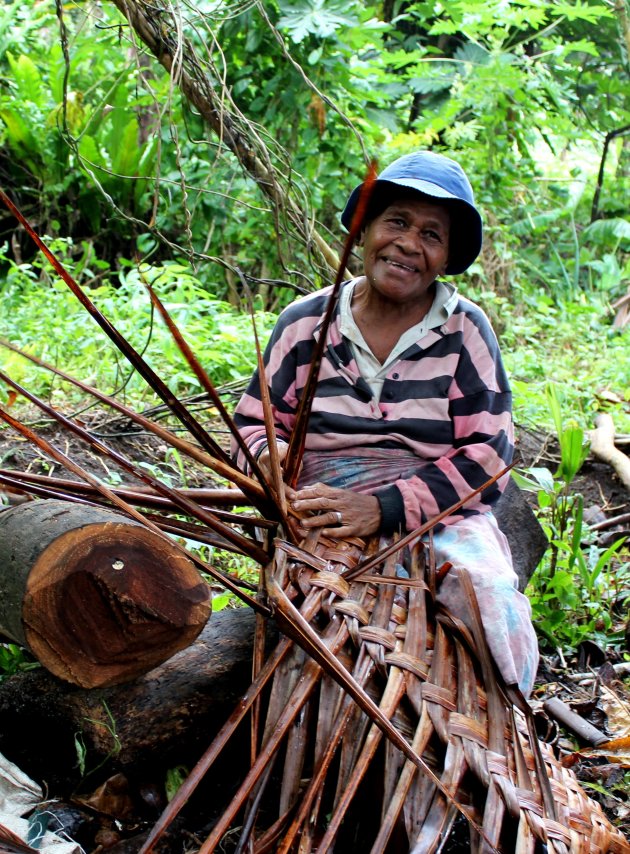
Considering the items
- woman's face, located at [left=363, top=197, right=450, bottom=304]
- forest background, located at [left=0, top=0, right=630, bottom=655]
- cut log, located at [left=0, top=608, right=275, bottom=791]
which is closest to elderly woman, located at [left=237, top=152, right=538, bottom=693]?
woman's face, located at [left=363, top=197, right=450, bottom=304]

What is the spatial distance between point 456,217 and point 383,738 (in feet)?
4.36

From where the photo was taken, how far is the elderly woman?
2039mm

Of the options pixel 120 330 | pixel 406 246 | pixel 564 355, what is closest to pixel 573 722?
pixel 406 246

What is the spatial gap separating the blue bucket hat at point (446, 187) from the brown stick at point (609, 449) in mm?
2134

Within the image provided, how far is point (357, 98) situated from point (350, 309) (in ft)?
12.1

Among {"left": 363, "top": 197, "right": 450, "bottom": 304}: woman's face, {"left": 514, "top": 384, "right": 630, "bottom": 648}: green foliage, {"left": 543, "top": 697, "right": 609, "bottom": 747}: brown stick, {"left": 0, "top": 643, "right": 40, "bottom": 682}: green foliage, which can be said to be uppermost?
{"left": 363, "top": 197, "right": 450, "bottom": 304}: woman's face

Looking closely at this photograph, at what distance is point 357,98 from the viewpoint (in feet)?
18.0

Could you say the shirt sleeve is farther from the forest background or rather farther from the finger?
the forest background

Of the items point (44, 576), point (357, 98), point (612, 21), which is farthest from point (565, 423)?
point (612, 21)

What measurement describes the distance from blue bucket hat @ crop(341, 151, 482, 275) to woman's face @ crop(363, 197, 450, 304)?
0.04m

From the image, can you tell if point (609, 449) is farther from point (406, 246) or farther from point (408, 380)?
point (406, 246)

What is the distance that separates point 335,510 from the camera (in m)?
1.90

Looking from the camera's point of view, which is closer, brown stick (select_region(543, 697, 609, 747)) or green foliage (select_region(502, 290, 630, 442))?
brown stick (select_region(543, 697, 609, 747))

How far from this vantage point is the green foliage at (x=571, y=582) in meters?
2.78
